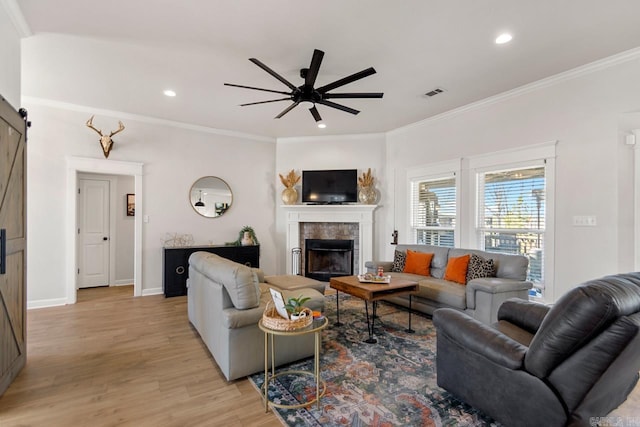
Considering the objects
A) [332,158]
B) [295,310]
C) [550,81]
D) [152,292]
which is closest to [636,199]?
[550,81]

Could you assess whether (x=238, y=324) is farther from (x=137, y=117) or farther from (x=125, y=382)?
(x=137, y=117)

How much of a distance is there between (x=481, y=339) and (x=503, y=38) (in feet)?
8.72

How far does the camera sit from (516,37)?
2.79m

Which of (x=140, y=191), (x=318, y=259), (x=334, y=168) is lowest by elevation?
(x=318, y=259)

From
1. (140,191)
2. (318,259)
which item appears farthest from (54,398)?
(318,259)

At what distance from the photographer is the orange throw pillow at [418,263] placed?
14.4ft

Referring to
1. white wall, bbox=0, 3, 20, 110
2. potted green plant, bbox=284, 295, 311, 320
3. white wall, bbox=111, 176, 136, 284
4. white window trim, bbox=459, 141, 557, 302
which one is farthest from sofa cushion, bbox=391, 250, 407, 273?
white wall, bbox=111, 176, 136, 284

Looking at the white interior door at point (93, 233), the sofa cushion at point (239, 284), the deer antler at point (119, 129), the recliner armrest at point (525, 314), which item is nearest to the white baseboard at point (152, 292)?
the white interior door at point (93, 233)

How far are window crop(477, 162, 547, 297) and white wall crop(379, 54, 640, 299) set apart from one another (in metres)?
0.23

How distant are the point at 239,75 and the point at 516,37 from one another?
9.30 ft

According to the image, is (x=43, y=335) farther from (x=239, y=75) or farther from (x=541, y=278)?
(x=541, y=278)

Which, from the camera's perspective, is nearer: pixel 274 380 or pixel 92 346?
pixel 274 380

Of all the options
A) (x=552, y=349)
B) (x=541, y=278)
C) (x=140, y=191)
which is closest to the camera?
(x=552, y=349)

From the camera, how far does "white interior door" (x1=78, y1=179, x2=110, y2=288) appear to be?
18.0 feet
